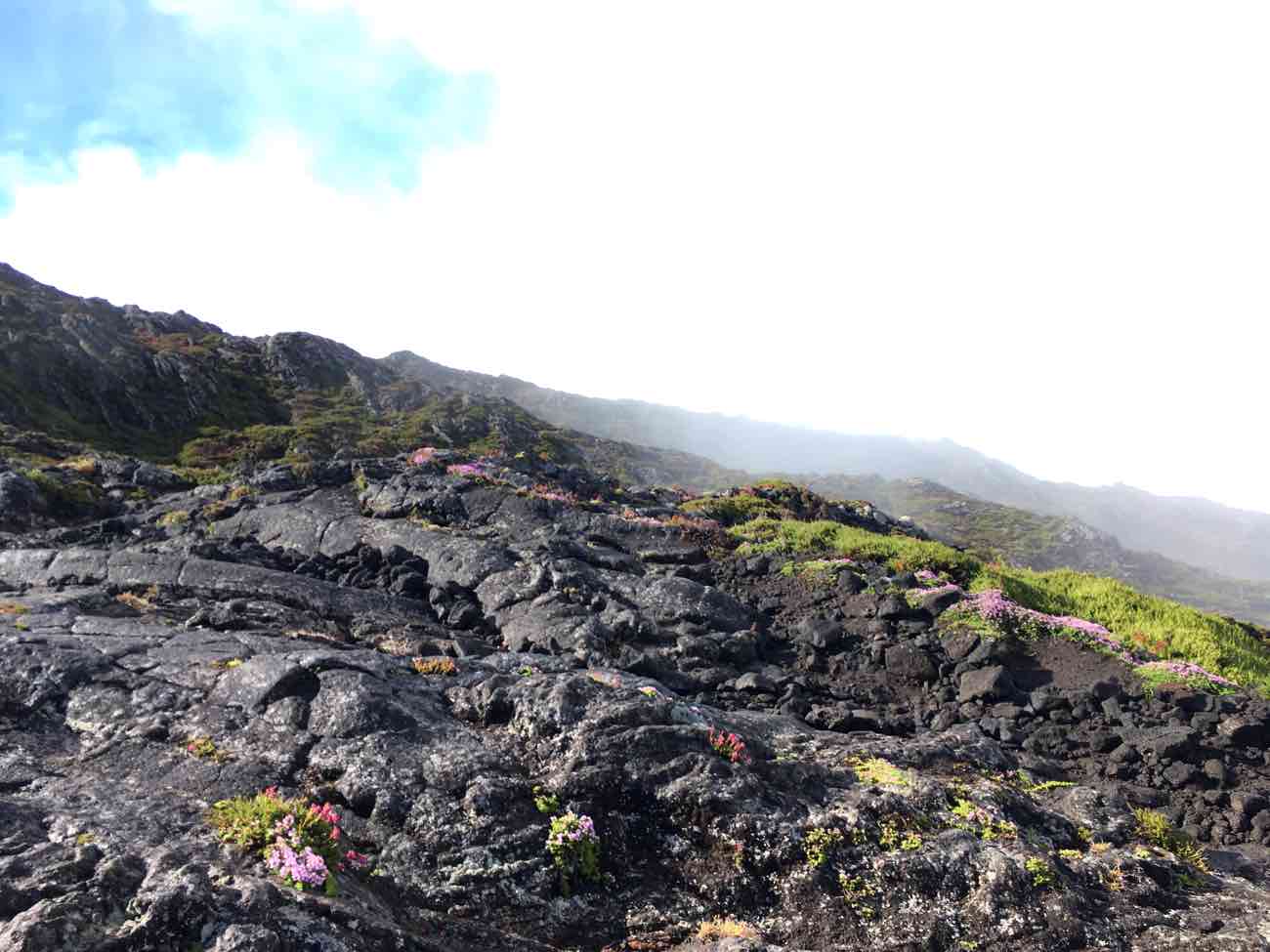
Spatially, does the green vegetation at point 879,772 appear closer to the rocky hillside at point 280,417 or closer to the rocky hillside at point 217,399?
the rocky hillside at point 280,417

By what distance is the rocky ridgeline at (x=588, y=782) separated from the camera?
8.02 metres

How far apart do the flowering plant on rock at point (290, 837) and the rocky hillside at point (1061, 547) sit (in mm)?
81110

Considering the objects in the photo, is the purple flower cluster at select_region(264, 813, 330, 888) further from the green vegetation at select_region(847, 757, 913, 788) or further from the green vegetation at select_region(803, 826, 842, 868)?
the green vegetation at select_region(847, 757, 913, 788)

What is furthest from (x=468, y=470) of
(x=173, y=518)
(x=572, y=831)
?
(x=572, y=831)

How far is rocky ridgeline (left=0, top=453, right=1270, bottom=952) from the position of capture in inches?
316

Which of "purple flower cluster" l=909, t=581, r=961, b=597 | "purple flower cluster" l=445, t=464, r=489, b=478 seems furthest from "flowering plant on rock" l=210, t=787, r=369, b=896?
"purple flower cluster" l=445, t=464, r=489, b=478

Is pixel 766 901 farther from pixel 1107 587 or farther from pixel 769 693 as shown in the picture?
pixel 1107 587

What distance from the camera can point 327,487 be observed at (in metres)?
30.1

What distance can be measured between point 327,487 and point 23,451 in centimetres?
2455

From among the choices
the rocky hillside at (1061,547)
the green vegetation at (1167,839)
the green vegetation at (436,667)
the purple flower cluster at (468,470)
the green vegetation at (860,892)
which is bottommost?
the rocky hillside at (1061,547)

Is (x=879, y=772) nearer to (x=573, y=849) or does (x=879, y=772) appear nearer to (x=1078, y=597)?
(x=573, y=849)

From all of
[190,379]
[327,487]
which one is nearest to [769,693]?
[327,487]

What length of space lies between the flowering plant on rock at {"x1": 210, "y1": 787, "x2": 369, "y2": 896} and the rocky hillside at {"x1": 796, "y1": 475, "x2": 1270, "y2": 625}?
81110mm

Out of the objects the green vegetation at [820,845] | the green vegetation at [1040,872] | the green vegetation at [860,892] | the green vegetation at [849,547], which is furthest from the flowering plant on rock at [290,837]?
the green vegetation at [849,547]
